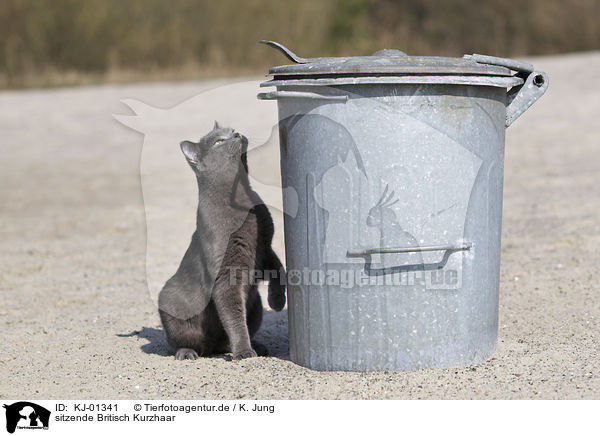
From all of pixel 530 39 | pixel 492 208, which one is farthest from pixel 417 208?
pixel 530 39

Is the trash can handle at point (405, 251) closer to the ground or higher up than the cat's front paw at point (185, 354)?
higher up

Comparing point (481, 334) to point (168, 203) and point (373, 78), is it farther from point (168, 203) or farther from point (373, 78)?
point (168, 203)

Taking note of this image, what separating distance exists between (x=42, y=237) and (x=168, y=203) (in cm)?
134

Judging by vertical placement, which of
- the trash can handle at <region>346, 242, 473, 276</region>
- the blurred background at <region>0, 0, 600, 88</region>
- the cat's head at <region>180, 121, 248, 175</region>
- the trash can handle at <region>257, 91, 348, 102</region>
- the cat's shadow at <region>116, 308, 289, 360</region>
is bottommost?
the cat's shadow at <region>116, 308, 289, 360</region>

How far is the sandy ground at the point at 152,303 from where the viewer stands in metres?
3.00

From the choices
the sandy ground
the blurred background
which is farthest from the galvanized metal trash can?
the blurred background

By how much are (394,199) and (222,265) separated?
3.11ft

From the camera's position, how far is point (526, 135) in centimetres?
932

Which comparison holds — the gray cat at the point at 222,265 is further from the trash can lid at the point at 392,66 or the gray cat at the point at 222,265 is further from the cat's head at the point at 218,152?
the trash can lid at the point at 392,66

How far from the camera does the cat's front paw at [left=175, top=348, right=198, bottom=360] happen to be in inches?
138

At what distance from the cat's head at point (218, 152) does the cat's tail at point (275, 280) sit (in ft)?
1.55
